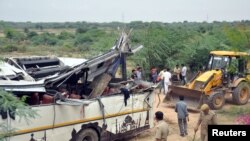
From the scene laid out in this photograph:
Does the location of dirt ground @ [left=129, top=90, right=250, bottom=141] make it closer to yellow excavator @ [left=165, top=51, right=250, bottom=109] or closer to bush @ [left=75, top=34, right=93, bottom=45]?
yellow excavator @ [left=165, top=51, right=250, bottom=109]

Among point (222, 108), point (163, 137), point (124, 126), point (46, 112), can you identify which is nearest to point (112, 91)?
point (124, 126)

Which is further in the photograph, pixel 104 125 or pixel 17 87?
pixel 104 125

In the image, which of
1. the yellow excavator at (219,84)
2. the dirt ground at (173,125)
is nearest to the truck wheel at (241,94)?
the yellow excavator at (219,84)

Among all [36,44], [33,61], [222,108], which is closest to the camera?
[33,61]

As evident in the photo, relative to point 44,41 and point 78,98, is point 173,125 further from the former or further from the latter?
point 44,41

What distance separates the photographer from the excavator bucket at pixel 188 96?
16375 millimetres

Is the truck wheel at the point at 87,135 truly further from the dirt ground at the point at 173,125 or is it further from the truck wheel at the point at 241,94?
the truck wheel at the point at 241,94

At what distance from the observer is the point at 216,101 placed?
1697 cm

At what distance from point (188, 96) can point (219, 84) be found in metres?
1.75

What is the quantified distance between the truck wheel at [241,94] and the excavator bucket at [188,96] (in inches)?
88.2

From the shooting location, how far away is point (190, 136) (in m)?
13.0

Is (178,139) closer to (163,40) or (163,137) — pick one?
(163,137)

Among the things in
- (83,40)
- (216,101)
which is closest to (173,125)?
(216,101)

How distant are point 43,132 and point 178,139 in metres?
4.77
